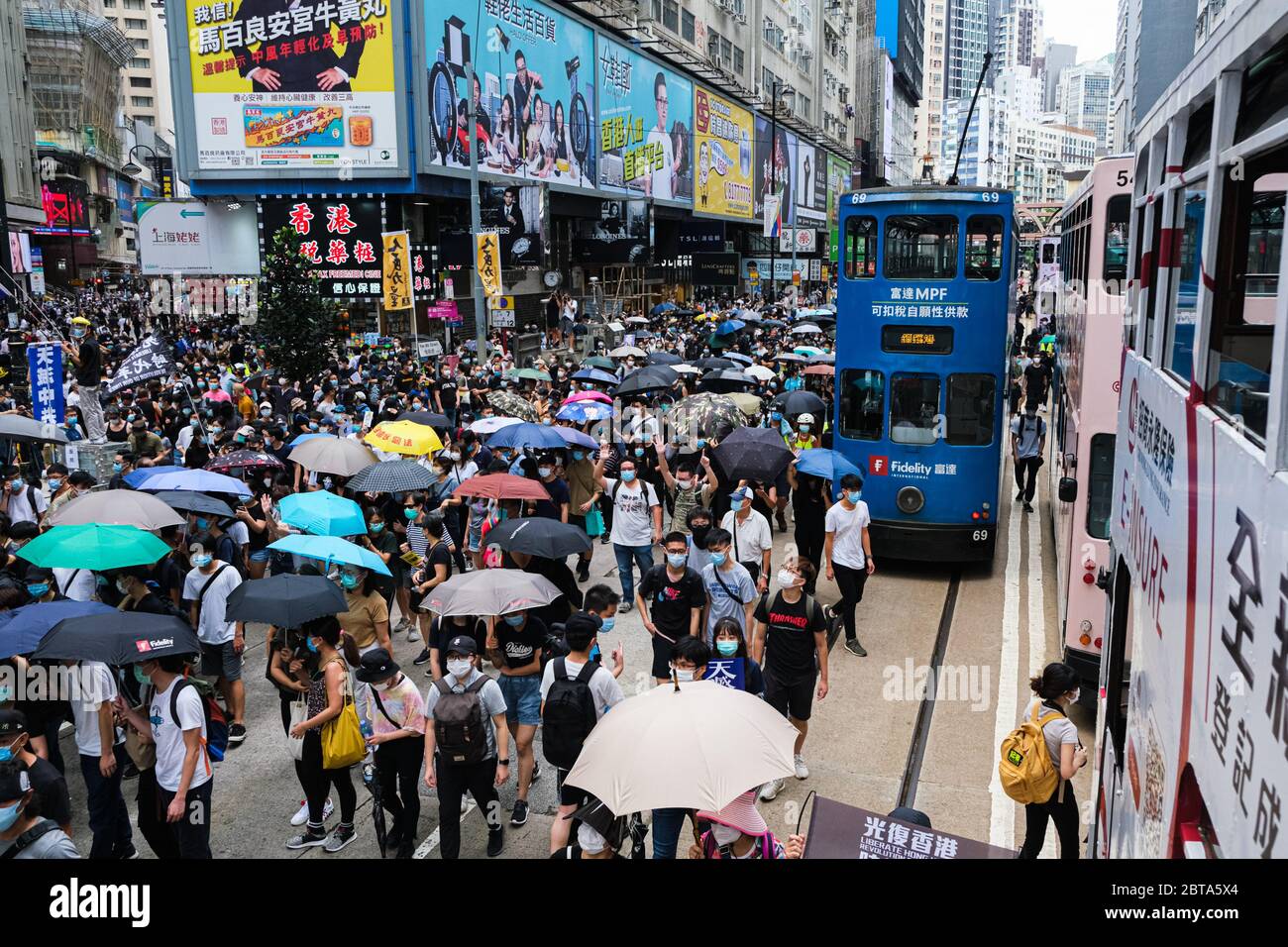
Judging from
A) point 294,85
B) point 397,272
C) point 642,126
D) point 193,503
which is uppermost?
point 642,126

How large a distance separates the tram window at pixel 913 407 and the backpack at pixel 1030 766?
771 cm

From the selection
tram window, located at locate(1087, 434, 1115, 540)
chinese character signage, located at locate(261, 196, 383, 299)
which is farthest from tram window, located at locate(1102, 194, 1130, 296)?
chinese character signage, located at locate(261, 196, 383, 299)

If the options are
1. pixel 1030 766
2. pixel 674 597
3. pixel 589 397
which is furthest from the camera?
pixel 589 397

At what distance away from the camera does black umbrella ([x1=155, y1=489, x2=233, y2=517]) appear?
9305mm

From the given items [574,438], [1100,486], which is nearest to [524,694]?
[1100,486]

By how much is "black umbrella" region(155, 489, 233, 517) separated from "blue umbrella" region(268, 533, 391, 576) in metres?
1.48

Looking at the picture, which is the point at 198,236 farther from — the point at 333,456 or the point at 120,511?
the point at 120,511

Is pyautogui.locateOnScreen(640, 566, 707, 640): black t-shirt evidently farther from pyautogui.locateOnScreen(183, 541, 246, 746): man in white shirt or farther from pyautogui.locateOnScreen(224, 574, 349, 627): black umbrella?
pyautogui.locateOnScreen(183, 541, 246, 746): man in white shirt

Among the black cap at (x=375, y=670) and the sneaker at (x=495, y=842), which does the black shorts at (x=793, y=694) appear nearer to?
the sneaker at (x=495, y=842)

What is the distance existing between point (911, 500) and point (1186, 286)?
9.38m

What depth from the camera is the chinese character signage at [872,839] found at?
394 cm

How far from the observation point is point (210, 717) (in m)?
6.87

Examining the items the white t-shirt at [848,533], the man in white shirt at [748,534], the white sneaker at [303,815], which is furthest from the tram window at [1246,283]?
the white t-shirt at [848,533]
